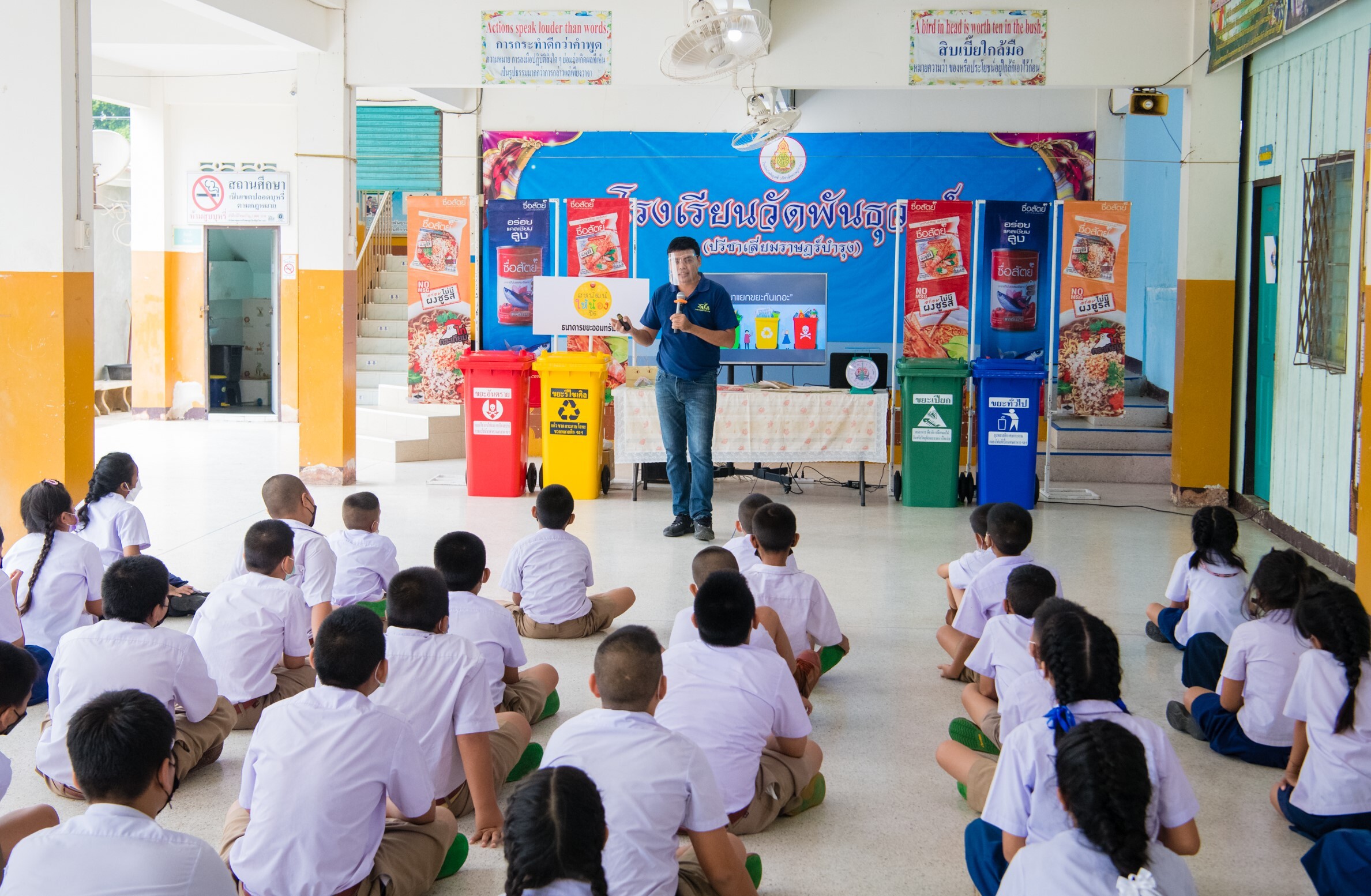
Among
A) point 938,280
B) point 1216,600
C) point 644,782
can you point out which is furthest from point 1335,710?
point 938,280

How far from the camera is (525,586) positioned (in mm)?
5141

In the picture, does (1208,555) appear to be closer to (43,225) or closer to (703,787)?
(703,787)

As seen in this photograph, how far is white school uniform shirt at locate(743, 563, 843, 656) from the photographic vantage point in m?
4.19

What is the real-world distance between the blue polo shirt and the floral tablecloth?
1.29 m

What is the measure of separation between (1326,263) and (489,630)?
18.5ft

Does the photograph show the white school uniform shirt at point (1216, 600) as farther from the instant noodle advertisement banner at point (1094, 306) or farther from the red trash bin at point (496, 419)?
the red trash bin at point (496, 419)

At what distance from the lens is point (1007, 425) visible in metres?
8.64

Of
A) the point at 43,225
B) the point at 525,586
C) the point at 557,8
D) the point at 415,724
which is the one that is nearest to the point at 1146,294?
the point at 557,8

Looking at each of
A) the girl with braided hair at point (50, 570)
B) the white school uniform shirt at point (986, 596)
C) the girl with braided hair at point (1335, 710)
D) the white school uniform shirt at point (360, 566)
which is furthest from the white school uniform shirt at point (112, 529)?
the girl with braided hair at point (1335, 710)

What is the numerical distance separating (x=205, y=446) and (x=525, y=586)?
7.44 metres

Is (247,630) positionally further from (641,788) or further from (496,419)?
(496,419)

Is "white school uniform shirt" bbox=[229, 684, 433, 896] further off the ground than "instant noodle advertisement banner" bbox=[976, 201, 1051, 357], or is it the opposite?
"instant noodle advertisement banner" bbox=[976, 201, 1051, 357]

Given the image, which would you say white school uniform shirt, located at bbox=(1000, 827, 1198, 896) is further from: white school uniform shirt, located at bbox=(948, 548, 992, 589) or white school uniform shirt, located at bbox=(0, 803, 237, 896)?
white school uniform shirt, located at bbox=(948, 548, 992, 589)

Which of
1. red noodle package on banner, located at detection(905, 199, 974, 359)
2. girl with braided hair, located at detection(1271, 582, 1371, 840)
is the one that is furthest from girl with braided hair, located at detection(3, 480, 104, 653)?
red noodle package on banner, located at detection(905, 199, 974, 359)
